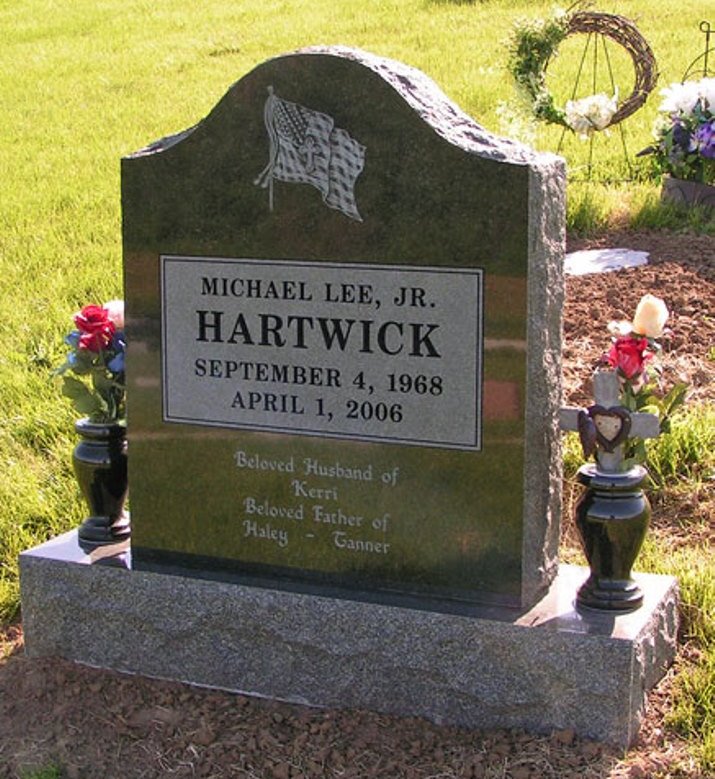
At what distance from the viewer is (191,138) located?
375 cm

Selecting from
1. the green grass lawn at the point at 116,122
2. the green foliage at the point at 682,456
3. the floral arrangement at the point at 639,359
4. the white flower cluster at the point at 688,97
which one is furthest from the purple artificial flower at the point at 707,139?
the floral arrangement at the point at 639,359

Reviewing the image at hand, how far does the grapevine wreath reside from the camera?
8266 millimetres

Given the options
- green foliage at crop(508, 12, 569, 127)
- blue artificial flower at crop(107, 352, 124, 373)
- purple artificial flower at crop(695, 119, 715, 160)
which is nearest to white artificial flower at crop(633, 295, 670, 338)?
blue artificial flower at crop(107, 352, 124, 373)

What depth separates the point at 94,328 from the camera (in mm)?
4145

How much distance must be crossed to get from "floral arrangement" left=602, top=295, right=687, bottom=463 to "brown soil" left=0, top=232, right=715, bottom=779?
27.2 inches

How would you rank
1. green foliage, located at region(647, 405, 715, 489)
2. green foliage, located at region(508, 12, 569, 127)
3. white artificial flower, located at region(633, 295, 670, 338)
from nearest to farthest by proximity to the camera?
white artificial flower, located at region(633, 295, 670, 338) → green foliage, located at region(647, 405, 715, 489) → green foliage, located at region(508, 12, 569, 127)

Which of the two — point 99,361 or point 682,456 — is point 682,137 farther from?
point 99,361

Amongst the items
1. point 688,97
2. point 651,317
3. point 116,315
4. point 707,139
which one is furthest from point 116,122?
point 651,317

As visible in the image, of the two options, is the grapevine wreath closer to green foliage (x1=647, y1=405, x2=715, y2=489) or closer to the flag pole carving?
green foliage (x1=647, y1=405, x2=715, y2=489)

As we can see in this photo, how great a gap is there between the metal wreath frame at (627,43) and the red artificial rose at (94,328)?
5.22 meters

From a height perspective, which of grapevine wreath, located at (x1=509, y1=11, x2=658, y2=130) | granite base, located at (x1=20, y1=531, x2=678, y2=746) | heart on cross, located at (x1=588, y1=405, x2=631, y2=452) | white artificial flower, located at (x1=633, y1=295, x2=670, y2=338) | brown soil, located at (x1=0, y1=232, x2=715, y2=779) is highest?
grapevine wreath, located at (x1=509, y1=11, x2=658, y2=130)

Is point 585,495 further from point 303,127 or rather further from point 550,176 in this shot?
point 303,127

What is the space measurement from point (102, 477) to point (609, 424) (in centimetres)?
158

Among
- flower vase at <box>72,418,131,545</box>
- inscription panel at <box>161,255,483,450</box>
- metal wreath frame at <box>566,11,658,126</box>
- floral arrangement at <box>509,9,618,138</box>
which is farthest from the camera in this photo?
metal wreath frame at <box>566,11,658,126</box>
